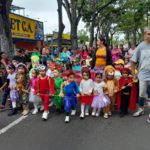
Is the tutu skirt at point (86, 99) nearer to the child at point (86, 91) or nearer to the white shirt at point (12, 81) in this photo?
the child at point (86, 91)

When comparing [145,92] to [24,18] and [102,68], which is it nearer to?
[102,68]

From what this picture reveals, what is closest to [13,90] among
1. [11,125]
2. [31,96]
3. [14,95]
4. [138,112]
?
[14,95]

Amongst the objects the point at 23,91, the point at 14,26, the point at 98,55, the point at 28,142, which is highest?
the point at 14,26

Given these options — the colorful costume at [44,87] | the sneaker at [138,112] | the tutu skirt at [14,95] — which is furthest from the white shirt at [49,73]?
the sneaker at [138,112]

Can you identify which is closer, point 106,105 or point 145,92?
point 145,92

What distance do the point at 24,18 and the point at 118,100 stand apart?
61.3 ft

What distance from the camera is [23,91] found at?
28.0 ft

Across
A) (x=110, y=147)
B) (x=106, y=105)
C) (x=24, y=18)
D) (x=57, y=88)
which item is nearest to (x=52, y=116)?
(x=57, y=88)

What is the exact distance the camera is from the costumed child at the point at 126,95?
798 cm

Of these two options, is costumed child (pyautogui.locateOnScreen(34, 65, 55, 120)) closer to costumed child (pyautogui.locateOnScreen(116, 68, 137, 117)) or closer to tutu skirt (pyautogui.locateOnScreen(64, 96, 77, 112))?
tutu skirt (pyautogui.locateOnScreen(64, 96, 77, 112))

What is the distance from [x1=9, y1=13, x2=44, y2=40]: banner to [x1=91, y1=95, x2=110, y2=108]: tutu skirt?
1637 centimetres

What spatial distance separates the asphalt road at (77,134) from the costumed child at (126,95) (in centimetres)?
29

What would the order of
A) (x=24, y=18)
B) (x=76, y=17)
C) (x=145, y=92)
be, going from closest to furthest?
(x=145, y=92)
(x=76, y=17)
(x=24, y=18)

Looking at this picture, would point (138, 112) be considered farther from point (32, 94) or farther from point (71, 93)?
point (32, 94)
